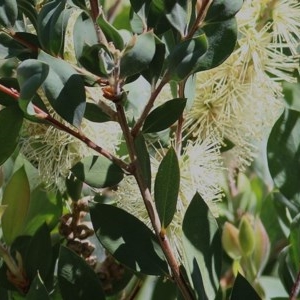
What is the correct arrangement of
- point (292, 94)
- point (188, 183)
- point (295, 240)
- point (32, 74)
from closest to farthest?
point (32, 74)
point (295, 240)
point (188, 183)
point (292, 94)

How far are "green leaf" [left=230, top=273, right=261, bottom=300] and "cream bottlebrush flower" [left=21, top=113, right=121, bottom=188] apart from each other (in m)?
0.26

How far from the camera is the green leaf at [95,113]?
82 cm

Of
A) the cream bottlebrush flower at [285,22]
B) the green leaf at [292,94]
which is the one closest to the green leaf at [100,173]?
the cream bottlebrush flower at [285,22]

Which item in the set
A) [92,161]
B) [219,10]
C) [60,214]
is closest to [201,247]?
[92,161]

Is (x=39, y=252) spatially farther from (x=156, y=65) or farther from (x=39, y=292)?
(x=156, y=65)

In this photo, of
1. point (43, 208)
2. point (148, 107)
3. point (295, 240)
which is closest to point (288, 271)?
point (295, 240)

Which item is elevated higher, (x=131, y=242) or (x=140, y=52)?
(x=140, y=52)

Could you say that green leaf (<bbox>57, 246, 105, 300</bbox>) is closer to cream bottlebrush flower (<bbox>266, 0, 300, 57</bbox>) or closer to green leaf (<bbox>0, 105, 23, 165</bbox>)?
green leaf (<bbox>0, 105, 23, 165</bbox>)

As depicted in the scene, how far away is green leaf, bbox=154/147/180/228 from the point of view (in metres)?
0.81

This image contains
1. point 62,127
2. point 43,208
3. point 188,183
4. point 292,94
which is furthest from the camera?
point 292,94

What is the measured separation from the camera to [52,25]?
0.74 m

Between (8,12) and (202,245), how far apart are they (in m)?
0.31

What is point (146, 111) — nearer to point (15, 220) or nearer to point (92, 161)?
point (92, 161)

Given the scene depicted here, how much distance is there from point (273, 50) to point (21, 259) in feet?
1.40
